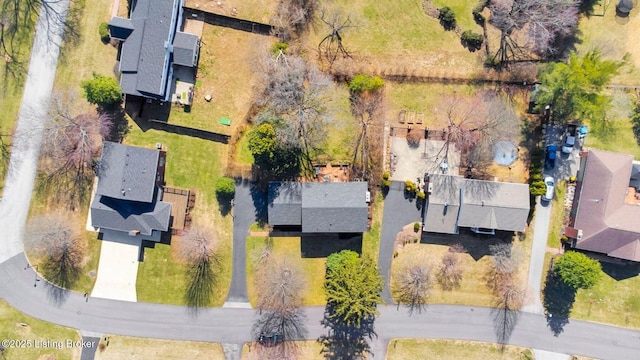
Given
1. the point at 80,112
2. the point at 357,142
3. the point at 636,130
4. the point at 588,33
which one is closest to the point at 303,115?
the point at 357,142

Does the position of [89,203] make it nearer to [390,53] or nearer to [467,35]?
[390,53]

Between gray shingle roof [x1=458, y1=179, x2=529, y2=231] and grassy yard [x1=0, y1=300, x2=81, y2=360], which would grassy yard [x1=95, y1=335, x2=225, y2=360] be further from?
gray shingle roof [x1=458, y1=179, x2=529, y2=231]

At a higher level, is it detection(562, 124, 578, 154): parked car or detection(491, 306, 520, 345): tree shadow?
detection(562, 124, 578, 154): parked car

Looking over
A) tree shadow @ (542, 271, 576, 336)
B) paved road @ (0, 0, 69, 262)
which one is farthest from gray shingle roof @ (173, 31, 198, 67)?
tree shadow @ (542, 271, 576, 336)

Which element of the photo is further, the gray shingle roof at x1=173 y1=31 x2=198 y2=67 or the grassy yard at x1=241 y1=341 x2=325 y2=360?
the grassy yard at x1=241 y1=341 x2=325 y2=360

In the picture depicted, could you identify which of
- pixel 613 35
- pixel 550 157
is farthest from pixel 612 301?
pixel 613 35

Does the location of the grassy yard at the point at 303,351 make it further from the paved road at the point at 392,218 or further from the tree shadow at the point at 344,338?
the paved road at the point at 392,218

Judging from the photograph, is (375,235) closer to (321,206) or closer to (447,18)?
(321,206)
